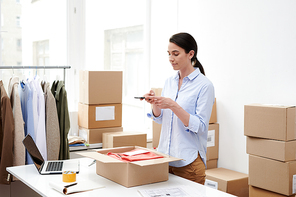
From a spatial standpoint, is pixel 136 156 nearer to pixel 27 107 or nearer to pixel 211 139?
pixel 27 107

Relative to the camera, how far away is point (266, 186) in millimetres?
2627

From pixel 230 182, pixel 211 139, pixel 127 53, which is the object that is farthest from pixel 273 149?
pixel 127 53

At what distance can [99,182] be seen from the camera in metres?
1.68

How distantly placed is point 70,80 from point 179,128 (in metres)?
2.11

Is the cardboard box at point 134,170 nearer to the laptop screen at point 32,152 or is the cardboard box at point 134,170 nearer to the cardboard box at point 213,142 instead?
the laptop screen at point 32,152

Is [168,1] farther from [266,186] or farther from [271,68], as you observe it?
[266,186]

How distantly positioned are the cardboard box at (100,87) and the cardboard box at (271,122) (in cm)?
132

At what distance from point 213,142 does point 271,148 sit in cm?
91

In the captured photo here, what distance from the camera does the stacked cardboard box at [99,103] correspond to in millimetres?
3189

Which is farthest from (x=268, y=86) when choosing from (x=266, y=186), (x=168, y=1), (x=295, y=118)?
(x=168, y=1)

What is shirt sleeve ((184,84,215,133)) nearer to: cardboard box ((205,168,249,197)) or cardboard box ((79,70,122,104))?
cardboard box ((205,168,249,197))

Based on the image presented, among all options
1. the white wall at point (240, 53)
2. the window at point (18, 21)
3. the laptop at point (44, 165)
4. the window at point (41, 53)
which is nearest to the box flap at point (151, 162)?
the laptop at point (44, 165)

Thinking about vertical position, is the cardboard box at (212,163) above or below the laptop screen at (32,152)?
below

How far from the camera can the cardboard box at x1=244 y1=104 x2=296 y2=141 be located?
2.49m
